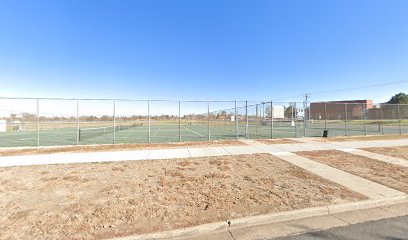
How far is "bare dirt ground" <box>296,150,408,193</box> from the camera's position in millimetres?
5984

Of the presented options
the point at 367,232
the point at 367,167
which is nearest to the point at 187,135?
the point at 367,167

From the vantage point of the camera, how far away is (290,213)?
4102mm

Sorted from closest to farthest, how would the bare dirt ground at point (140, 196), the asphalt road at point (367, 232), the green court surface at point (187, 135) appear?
the asphalt road at point (367, 232)
the bare dirt ground at point (140, 196)
the green court surface at point (187, 135)

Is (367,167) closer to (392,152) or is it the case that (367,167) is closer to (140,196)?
(392,152)

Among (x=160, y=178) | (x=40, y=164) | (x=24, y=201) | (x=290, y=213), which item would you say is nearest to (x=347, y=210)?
(x=290, y=213)

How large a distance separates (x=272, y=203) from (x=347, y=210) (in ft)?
4.86

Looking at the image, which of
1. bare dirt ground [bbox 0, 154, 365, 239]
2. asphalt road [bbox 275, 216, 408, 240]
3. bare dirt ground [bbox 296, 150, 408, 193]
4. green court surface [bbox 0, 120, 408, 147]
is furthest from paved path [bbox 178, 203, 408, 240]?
green court surface [bbox 0, 120, 408, 147]

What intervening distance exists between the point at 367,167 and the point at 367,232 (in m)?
5.07

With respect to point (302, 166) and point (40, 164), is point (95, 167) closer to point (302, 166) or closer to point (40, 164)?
point (40, 164)

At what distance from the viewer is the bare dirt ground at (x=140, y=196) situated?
3715mm

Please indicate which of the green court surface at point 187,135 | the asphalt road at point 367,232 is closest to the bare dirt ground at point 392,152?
the green court surface at point 187,135

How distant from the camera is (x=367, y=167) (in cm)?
760

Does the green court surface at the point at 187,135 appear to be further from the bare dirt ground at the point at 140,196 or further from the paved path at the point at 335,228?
the paved path at the point at 335,228

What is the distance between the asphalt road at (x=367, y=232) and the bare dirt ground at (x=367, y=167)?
216 cm
